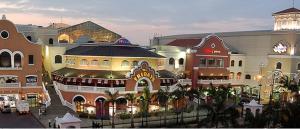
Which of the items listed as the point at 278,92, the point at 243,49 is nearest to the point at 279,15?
the point at 243,49

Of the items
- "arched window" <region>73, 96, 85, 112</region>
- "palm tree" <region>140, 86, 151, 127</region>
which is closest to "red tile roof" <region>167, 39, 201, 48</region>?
"palm tree" <region>140, 86, 151, 127</region>

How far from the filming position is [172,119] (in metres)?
47.5

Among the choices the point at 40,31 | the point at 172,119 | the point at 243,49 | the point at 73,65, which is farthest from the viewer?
the point at 243,49

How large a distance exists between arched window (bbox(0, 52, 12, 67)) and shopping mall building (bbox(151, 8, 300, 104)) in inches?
1016

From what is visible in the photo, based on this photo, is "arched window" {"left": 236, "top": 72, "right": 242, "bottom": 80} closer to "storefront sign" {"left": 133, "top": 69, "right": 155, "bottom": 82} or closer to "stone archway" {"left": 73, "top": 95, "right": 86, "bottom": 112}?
"storefront sign" {"left": 133, "top": 69, "right": 155, "bottom": 82}

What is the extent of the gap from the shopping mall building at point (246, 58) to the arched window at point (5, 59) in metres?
25.8

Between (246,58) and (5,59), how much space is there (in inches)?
1680

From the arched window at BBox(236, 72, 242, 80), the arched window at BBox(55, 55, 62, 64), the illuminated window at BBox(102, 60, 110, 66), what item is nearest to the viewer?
the illuminated window at BBox(102, 60, 110, 66)

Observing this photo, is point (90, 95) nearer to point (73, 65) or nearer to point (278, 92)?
point (73, 65)

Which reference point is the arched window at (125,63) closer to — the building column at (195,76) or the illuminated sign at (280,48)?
the building column at (195,76)

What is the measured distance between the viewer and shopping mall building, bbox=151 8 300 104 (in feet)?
213

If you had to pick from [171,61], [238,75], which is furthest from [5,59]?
[238,75]

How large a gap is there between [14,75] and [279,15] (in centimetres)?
4898

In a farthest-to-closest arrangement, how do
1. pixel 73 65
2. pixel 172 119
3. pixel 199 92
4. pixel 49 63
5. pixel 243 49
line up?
pixel 243 49, pixel 49 63, pixel 73 65, pixel 199 92, pixel 172 119
